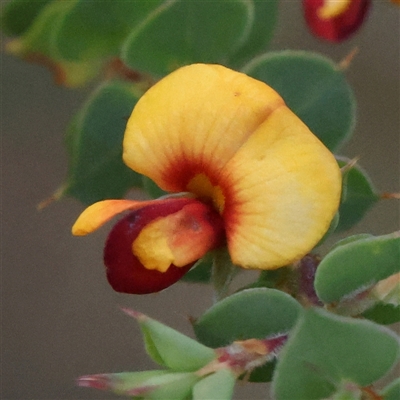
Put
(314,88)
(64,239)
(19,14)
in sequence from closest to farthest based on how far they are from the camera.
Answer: (314,88), (19,14), (64,239)

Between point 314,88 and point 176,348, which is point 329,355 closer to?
point 176,348

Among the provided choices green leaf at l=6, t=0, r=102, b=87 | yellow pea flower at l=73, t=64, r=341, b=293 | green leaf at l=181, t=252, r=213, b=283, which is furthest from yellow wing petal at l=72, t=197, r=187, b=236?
green leaf at l=6, t=0, r=102, b=87

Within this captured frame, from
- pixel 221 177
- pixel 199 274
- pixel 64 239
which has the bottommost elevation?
pixel 64 239

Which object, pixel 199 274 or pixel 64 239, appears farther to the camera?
pixel 64 239

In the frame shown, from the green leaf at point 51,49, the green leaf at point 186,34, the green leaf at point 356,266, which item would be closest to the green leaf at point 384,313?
the green leaf at point 356,266

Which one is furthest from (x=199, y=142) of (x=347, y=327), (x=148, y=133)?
(x=347, y=327)

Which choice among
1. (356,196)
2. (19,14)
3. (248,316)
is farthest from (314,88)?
(19,14)

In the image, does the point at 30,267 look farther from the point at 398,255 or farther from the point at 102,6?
the point at 398,255
